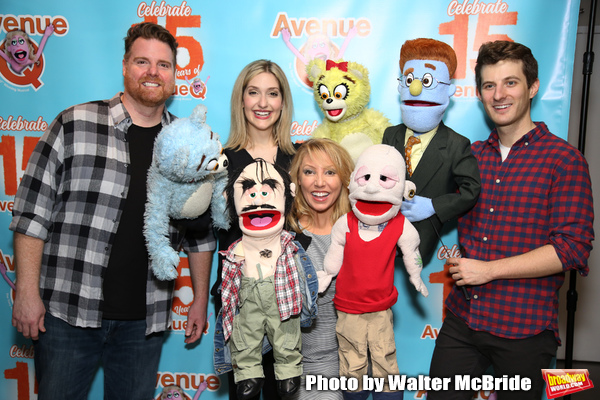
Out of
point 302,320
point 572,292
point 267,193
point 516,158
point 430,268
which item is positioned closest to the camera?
point 267,193

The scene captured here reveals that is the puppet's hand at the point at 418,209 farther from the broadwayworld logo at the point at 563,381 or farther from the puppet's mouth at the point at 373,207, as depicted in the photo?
the broadwayworld logo at the point at 563,381

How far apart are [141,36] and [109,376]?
189 centimetres

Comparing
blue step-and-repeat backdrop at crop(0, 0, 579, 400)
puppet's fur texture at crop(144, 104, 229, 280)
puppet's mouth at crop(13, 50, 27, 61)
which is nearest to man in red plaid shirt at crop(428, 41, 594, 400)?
blue step-and-repeat backdrop at crop(0, 0, 579, 400)

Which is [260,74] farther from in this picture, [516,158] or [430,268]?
[430,268]

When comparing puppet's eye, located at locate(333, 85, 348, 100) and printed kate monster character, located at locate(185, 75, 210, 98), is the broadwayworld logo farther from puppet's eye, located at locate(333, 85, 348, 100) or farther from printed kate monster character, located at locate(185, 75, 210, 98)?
printed kate monster character, located at locate(185, 75, 210, 98)

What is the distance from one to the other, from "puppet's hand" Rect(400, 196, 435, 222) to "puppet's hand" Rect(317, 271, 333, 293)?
0.52 metres

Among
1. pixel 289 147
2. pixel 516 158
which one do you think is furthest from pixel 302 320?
pixel 516 158

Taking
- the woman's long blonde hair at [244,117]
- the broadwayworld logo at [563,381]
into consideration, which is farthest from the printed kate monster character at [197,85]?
the broadwayworld logo at [563,381]

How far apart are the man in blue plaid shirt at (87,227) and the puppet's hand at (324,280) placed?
0.94m

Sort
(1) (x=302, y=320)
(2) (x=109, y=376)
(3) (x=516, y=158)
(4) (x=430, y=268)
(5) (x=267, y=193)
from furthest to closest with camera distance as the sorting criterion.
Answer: (4) (x=430, y=268), (2) (x=109, y=376), (3) (x=516, y=158), (1) (x=302, y=320), (5) (x=267, y=193)

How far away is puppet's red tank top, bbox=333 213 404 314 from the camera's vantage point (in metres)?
1.98

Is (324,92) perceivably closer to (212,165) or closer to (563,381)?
(212,165)

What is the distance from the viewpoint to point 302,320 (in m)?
2.01

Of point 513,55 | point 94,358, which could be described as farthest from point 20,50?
point 513,55
